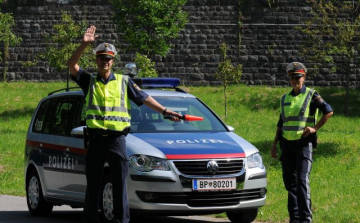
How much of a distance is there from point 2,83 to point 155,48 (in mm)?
6829

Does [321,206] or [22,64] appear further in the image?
[22,64]

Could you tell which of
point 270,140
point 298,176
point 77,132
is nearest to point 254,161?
point 298,176

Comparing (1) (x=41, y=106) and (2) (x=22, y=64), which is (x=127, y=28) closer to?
(2) (x=22, y=64)

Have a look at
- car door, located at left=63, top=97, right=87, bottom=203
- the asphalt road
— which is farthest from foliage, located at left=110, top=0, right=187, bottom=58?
car door, located at left=63, top=97, right=87, bottom=203

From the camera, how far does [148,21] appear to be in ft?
103

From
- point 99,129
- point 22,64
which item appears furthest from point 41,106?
point 22,64

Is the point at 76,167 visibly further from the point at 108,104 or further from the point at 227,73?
the point at 227,73

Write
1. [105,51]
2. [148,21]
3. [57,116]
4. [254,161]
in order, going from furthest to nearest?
[148,21]
[57,116]
[254,161]
[105,51]

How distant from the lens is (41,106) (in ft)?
43.4

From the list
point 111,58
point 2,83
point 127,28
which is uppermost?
point 111,58

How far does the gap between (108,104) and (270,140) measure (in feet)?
41.3

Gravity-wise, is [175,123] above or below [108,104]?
below

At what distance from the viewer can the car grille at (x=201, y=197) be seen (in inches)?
399

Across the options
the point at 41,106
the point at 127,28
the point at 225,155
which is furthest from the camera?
the point at 127,28
